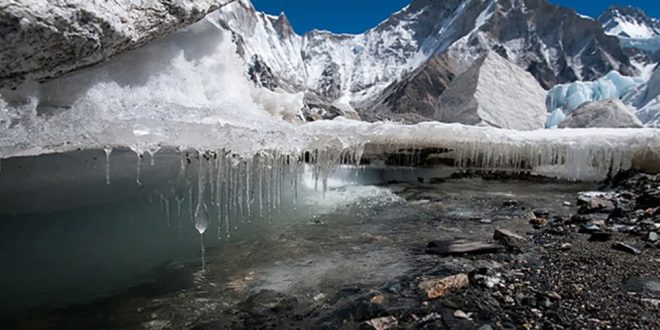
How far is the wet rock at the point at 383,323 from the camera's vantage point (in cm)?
320

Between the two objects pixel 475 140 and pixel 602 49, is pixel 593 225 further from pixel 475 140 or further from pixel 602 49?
pixel 602 49

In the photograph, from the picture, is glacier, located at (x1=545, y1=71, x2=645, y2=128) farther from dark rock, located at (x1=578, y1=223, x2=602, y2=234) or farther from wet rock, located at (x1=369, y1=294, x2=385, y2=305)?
wet rock, located at (x1=369, y1=294, x2=385, y2=305)

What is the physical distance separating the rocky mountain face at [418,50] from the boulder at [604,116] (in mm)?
43636

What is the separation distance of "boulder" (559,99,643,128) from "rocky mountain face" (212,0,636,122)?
43.6 meters

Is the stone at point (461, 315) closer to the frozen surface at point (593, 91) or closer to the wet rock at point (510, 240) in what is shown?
the wet rock at point (510, 240)

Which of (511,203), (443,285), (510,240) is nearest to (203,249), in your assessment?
(443,285)

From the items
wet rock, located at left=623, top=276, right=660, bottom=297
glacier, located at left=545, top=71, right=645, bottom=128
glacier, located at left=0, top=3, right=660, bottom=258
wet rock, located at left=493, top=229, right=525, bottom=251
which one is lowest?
wet rock, located at left=493, top=229, right=525, bottom=251

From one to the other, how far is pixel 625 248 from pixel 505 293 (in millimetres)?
2004

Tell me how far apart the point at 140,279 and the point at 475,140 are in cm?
749

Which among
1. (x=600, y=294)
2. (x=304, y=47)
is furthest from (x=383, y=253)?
(x=304, y=47)

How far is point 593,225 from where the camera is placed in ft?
18.8

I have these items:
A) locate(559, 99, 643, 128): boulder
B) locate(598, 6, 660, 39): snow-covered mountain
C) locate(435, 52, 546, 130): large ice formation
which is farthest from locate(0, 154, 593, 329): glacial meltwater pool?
locate(598, 6, 660, 39): snow-covered mountain

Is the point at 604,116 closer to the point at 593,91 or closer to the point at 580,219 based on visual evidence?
the point at 580,219

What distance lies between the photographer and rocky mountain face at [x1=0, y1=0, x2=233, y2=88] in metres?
3.12
